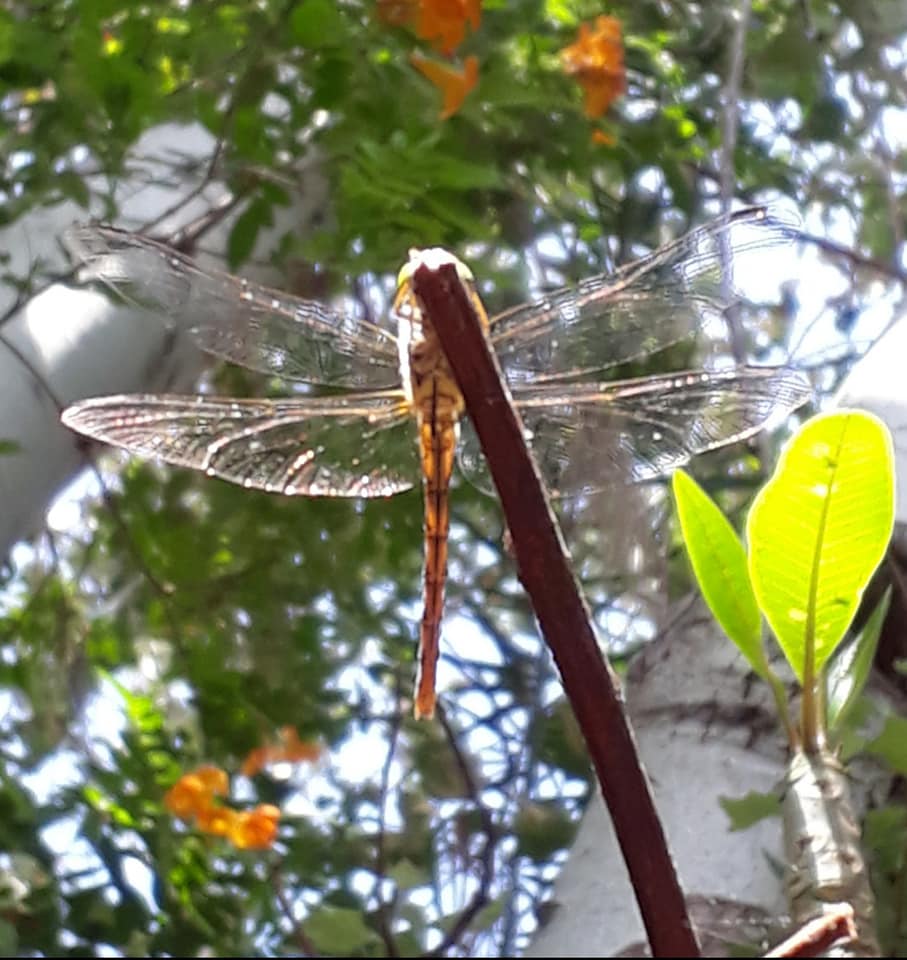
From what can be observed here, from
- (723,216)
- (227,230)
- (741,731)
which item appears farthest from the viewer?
(227,230)

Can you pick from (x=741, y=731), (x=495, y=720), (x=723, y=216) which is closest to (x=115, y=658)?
(x=495, y=720)

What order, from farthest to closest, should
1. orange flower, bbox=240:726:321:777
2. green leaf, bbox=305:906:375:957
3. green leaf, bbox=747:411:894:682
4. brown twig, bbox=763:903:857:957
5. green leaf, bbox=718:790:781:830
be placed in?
orange flower, bbox=240:726:321:777 < green leaf, bbox=305:906:375:957 < green leaf, bbox=718:790:781:830 < green leaf, bbox=747:411:894:682 < brown twig, bbox=763:903:857:957

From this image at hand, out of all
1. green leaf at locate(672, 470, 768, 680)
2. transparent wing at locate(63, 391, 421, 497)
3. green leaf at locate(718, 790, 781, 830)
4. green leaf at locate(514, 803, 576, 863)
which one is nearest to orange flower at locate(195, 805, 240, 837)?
green leaf at locate(514, 803, 576, 863)

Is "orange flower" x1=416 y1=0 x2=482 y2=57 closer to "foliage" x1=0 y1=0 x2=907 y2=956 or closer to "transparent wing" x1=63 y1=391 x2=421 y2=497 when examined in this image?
"foliage" x1=0 y1=0 x2=907 y2=956

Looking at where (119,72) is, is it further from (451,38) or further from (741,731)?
(741,731)

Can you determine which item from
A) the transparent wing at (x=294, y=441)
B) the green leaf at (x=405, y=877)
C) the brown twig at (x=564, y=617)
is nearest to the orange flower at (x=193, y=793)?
the green leaf at (x=405, y=877)

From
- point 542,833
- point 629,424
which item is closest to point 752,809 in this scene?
point 629,424
